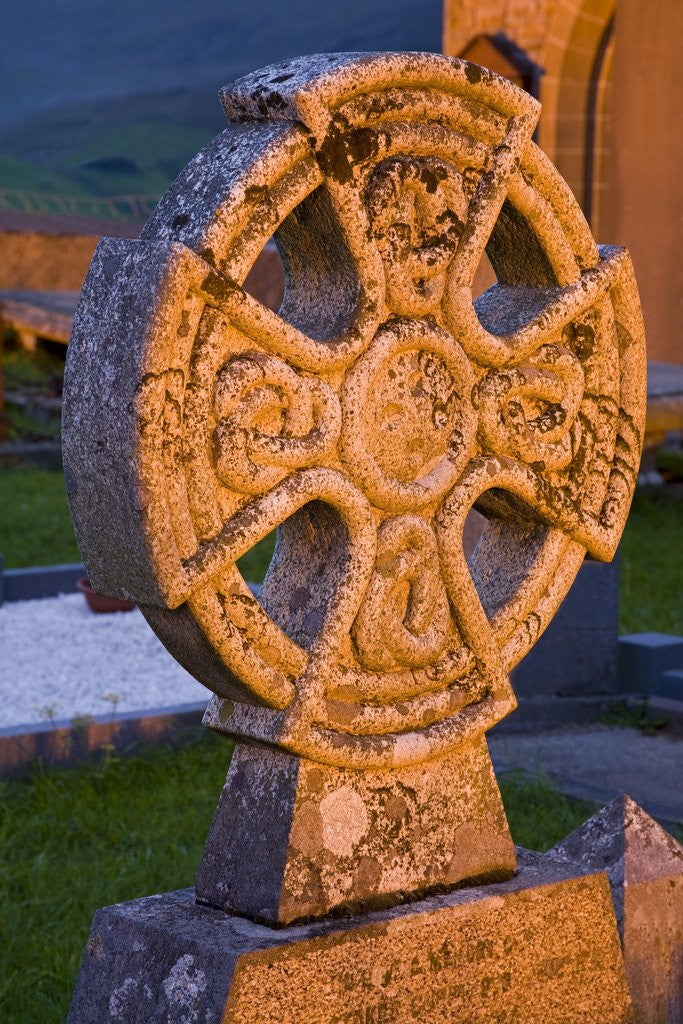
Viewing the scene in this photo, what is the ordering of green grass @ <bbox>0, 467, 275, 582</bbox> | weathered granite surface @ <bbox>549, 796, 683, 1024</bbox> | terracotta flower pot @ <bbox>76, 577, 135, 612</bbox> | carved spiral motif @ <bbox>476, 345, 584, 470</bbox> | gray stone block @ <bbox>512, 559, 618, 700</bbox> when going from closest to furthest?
1. carved spiral motif @ <bbox>476, 345, 584, 470</bbox>
2. weathered granite surface @ <bbox>549, 796, 683, 1024</bbox>
3. gray stone block @ <bbox>512, 559, 618, 700</bbox>
4. terracotta flower pot @ <bbox>76, 577, 135, 612</bbox>
5. green grass @ <bbox>0, 467, 275, 582</bbox>

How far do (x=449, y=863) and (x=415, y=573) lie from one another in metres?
0.52

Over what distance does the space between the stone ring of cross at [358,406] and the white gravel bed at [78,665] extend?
2.46 m

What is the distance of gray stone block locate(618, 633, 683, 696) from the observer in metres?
5.68

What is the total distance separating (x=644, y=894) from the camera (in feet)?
9.28

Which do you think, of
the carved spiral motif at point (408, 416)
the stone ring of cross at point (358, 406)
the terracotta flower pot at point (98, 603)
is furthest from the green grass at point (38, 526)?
the carved spiral motif at point (408, 416)

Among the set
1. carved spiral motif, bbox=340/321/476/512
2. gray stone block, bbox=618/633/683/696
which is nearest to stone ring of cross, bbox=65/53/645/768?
carved spiral motif, bbox=340/321/476/512

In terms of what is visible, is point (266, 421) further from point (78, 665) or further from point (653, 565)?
point (653, 565)

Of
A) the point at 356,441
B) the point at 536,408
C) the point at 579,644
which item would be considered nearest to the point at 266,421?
the point at 356,441

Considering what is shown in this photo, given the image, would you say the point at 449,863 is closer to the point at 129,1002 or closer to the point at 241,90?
the point at 129,1002

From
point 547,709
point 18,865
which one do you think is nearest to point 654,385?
point 547,709

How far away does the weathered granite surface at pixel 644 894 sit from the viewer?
110 inches

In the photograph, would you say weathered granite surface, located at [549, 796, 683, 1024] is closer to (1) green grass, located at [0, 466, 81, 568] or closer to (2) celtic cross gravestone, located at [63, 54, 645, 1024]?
(2) celtic cross gravestone, located at [63, 54, 645, 1024]

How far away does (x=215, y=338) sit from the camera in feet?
7.07

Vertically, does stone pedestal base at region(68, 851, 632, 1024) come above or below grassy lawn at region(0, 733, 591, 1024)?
above
